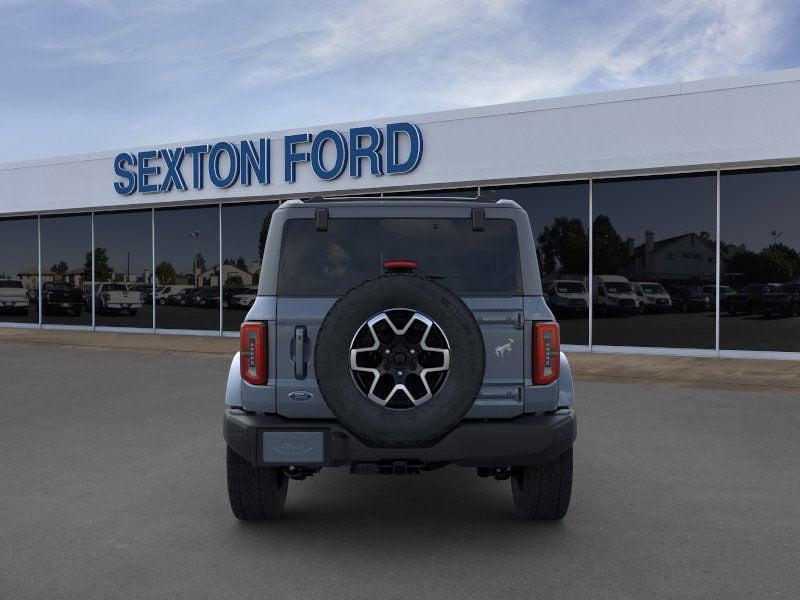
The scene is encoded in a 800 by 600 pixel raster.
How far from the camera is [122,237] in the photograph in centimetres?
2211

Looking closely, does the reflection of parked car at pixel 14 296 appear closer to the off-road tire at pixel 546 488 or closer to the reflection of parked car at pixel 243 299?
the reflection of parked car at pixel 243 299

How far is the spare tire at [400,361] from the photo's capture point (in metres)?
3.83

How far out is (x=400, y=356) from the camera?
3.87m

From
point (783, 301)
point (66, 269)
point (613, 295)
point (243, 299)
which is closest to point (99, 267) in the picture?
point (66, 269)

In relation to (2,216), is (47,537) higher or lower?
lower

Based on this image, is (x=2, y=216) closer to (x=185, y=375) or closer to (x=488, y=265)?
(x=185, y=375)

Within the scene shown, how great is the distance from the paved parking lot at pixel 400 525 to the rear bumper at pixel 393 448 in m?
0.53

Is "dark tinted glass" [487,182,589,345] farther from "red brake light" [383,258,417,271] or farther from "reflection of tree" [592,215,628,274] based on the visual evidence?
"red brake light" [383,258,417,271]

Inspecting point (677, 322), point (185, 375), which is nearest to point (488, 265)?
point (185, 375)

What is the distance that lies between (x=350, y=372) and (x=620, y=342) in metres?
12.5

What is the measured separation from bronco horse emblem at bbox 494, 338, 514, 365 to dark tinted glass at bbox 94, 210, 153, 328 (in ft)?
61.4

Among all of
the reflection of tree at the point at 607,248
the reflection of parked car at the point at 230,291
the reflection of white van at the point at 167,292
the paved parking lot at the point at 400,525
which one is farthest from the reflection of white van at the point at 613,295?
the reflection of white van at the point at 167,292

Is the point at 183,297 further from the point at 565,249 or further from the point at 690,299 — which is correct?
the point at 690,299

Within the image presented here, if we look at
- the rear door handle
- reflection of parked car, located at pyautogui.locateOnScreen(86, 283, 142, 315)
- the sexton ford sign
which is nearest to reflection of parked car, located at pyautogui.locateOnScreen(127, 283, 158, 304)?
reflection of parked car, located at pyautogui.locateOnScreen(86, 283, 142, 315)
